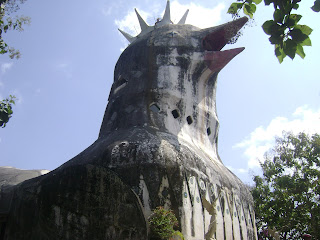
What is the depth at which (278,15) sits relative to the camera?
3.70 m

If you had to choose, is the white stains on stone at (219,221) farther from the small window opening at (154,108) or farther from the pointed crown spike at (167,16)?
the pointed crown spike at (167,16)

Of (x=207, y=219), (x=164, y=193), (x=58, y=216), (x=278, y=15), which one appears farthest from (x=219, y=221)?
(x=278, y=15)

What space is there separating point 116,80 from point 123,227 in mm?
5426

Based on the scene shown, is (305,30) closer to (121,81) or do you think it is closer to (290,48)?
(290,48)

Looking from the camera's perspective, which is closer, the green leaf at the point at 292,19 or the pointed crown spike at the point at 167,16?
the green leaf at the point at 292,19

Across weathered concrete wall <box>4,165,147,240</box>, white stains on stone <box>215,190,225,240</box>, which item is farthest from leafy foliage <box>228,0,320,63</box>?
white stains on stone <box>215,190,225,240</box>

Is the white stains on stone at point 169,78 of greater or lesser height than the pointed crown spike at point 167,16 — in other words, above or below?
below

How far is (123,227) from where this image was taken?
596cm

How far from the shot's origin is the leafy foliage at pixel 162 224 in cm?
623

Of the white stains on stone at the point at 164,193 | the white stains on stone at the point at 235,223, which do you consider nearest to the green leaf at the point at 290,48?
the white stains on stone at the point at 164,193

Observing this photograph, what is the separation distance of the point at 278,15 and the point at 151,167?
4.20 meters


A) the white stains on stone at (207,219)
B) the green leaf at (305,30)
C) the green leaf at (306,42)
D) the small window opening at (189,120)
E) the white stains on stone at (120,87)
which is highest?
the white stains on stone at (120,87)

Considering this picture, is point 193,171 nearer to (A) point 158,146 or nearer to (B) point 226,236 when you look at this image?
(A) point 158,146

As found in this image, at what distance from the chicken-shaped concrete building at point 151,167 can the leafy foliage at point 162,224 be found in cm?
32
